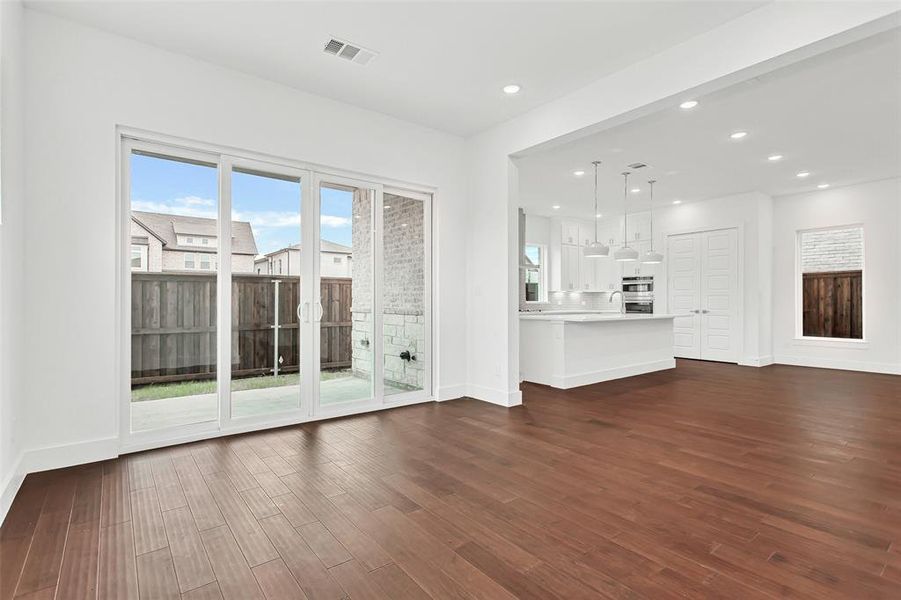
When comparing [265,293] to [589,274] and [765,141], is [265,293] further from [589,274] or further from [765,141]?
[589,274]

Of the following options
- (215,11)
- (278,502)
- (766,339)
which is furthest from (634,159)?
(278,502)

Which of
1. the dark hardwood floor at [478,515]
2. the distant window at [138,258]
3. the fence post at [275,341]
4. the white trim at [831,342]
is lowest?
the dark hardwood floor at [478,515]

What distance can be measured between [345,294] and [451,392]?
5.36ft

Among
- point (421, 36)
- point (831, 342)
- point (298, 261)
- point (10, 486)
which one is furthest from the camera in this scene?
point (831, 342)

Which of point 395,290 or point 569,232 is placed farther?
point 569,232

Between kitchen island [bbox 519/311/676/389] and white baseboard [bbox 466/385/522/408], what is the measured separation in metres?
1.11

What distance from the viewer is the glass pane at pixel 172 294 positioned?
3.42 m

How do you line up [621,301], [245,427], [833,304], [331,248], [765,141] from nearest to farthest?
1. [245,427]
2. [331,248]
3. [765,141]
4. [833,304]
5. [621,301]

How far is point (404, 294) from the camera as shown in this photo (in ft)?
16.1

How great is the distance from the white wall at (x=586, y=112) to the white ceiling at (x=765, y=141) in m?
0.91

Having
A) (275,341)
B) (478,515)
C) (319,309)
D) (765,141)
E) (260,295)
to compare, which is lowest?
(478,515)

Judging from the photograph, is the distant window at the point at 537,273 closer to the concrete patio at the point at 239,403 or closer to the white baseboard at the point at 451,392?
the white baseboard at the point at 451,392

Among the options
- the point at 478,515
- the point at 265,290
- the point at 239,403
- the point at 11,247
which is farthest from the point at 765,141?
the point at 11,247

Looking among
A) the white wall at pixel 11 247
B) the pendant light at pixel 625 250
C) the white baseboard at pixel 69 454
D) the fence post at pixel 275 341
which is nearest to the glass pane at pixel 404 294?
the fence post at pixel 275 341
